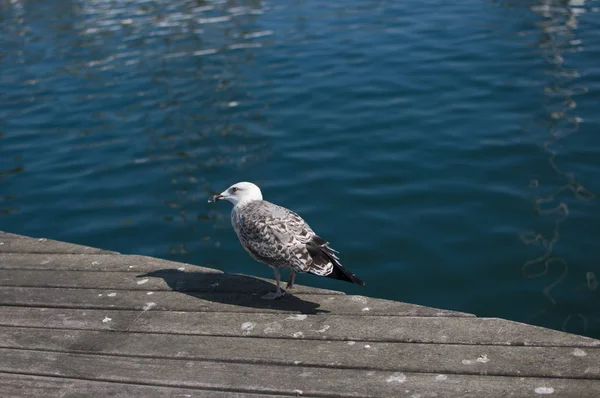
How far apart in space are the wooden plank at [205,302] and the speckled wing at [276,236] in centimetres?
23

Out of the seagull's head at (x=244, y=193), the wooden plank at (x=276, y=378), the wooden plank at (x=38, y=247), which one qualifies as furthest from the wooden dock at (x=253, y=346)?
the wooden plank at (x=38, y=247)

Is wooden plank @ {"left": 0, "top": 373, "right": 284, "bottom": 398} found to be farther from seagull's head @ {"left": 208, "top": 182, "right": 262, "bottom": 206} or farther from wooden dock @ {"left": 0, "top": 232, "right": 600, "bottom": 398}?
seagull's head @ {"left": 208, "top": 182, "right": 262, "bottom": 206}

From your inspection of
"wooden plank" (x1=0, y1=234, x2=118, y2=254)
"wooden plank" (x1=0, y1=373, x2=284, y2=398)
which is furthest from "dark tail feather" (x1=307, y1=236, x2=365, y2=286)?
"wooden plank" (x1=0, y1=234, x2=118, y2=254)

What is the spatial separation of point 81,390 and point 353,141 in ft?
23.3

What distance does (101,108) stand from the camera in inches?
515

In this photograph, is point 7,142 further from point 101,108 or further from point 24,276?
point 24,276

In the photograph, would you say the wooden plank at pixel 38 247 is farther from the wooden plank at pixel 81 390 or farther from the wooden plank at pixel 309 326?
the wooden plank at pixel 81 390

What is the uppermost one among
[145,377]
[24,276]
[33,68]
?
[145,377]

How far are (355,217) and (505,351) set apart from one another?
4.75 metres

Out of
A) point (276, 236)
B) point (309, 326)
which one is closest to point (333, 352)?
point (309, 326)

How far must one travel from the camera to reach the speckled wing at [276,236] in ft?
17.1

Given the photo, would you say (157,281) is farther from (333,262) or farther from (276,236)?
(333,262)

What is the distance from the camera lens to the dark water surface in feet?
26.4

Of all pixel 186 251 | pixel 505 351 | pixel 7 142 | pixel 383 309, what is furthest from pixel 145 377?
pixel 7 142
